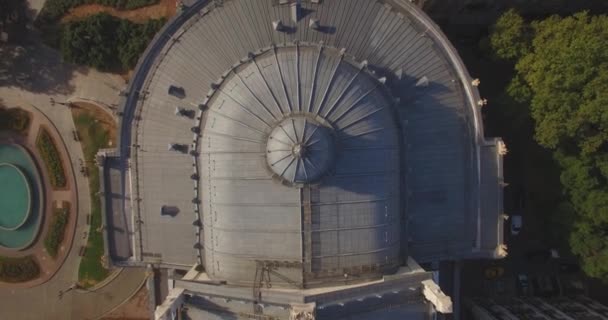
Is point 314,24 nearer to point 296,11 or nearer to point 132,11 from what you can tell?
point 296,11

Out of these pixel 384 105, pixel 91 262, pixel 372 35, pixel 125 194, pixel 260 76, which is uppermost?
pixel 372 35

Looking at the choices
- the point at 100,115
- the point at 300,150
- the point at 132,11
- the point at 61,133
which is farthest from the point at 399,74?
the point at 61,133

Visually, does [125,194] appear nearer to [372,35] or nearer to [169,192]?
[169,192]

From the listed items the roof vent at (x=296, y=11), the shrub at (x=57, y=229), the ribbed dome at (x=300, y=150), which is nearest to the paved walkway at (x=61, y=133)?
the shrub at (x=57, y=229)

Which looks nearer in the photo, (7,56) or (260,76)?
(260,76)

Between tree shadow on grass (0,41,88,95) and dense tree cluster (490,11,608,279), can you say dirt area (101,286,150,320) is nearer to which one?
tree shadow on grass (0,41,88,95)

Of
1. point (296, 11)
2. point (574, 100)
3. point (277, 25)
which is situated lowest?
point (574, 100)

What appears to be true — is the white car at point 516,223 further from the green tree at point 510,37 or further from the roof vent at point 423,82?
the roof vent at point 423,82

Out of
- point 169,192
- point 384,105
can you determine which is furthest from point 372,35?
point 169,192
